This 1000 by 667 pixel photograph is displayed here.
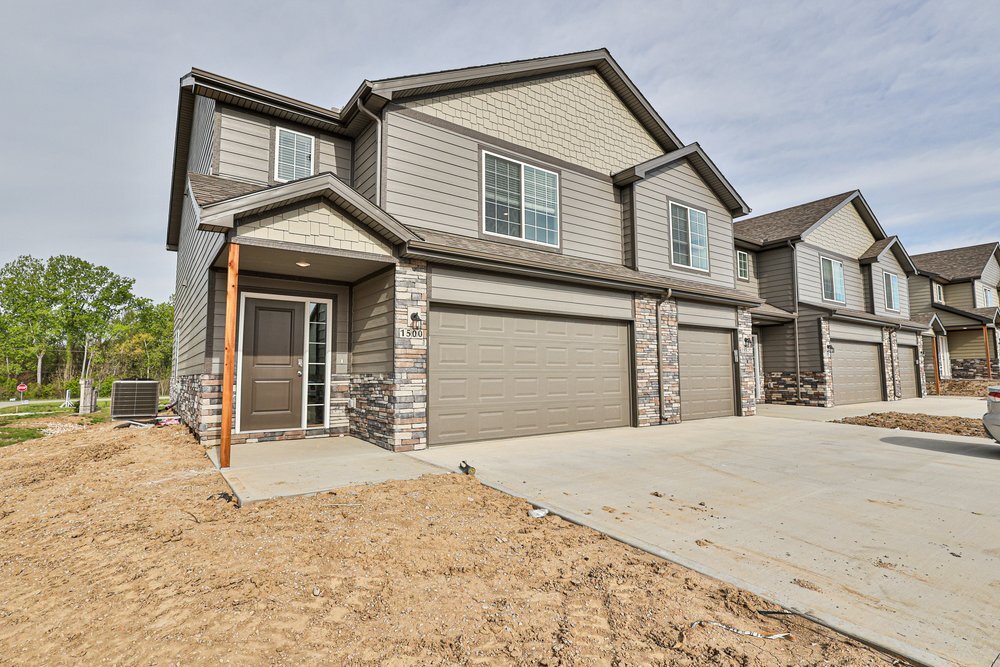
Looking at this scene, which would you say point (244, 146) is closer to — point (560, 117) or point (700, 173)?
point (560, 117)

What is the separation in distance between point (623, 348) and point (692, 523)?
6278 mm

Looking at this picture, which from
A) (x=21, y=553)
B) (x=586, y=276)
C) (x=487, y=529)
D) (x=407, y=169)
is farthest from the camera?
(x=586, y=276)

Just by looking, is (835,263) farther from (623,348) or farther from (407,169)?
(407,169)

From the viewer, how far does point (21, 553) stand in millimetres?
3221

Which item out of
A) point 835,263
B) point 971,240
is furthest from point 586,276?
point 971,240

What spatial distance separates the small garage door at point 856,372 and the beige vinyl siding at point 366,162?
1569 cm

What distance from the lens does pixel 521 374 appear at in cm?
827

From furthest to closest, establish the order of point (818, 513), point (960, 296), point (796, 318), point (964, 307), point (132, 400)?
1. point (960, 296)
2. point (964, 307)
3. point (796, 318)
4. point (132, 400)
5. point (818, 513)

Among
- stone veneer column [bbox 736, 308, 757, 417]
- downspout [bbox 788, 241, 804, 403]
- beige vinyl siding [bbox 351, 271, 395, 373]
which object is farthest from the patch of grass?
downspout [bbox 788, 241, 804, 403]

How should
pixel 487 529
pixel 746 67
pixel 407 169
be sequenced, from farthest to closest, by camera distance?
pixel 746 67
pixel 407 169
pixel 487 529

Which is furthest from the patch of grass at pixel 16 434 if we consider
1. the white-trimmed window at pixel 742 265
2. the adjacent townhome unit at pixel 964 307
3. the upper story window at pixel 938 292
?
the upper story window at pixel 938 292

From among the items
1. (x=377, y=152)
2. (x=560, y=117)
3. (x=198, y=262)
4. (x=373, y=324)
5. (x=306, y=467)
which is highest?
(x=560, y=117)

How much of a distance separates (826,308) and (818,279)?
1.99 meters

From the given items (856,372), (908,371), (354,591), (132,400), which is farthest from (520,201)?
(908,371)
